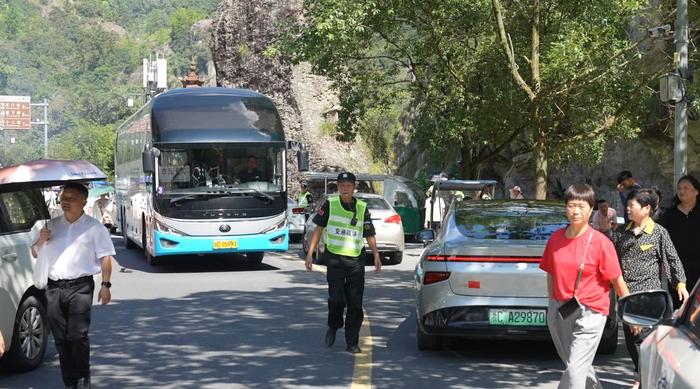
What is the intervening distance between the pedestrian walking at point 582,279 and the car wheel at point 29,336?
471 centimetres

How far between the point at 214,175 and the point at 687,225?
38.5ft

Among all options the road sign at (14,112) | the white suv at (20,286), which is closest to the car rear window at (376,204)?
the white suv at (20,286)

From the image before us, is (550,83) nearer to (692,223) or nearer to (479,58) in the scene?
(479,58)

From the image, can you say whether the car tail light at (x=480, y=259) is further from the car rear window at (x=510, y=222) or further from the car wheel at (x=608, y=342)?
the car wheel at (x=608, y=342)

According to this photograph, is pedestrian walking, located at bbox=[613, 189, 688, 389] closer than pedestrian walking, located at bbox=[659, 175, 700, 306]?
Yes

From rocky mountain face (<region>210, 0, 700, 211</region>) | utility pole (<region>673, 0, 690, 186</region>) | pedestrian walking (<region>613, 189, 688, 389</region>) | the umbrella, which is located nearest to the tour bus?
utility pole (<region>673, 0, 690, 186</region>)

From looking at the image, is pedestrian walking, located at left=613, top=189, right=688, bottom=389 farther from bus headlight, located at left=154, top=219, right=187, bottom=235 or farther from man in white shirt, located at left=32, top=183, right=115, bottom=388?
bus headlight, located at left=154, top=219, right=187, bottom=235

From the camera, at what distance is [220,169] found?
19188 millimetres

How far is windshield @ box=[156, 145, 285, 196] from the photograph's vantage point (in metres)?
19.0

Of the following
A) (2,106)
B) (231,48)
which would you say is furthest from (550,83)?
(2,106)

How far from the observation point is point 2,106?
88938 millimetres

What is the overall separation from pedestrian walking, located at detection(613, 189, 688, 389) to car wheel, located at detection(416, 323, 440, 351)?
2331mm

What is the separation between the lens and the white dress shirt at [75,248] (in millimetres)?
7703

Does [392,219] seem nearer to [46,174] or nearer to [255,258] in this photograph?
[255,258]
